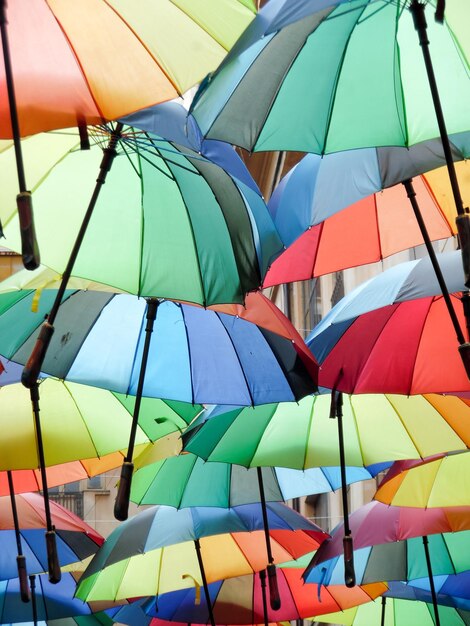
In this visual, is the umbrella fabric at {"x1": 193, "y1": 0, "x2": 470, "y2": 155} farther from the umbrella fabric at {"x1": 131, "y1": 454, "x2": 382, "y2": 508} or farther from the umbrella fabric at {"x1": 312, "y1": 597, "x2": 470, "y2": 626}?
the umbrella fabric at {"x1": 312, "y1": 597, "x2": 470, "y2": 626}

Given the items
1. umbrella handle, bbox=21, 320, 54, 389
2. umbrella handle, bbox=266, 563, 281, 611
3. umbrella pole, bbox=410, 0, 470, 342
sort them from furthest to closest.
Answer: umbrella handle, bbox=266, 563, 281, 611 → umbrella handle, bbox=21, 320, 54, 389 → umbrella pole, bbox=410, 0, 470, 342

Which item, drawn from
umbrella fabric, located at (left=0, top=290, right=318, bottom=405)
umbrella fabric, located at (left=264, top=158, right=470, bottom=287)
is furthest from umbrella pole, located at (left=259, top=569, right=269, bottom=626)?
umbrella fabric, located at (left=264, top=158, right=470, bottom=287)

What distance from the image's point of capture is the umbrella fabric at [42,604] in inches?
388

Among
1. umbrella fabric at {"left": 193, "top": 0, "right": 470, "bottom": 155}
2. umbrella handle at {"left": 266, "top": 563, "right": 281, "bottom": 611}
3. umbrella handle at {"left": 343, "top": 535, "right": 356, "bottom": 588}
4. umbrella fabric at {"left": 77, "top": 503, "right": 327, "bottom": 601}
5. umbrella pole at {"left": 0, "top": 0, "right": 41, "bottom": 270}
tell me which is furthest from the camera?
umbrella fabric at {"left": 77, "top": 503, "right": 327, "bottom": 601}

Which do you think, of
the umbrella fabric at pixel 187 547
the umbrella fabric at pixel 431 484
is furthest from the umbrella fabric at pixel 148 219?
the umbrella fabric at pixel 187 547

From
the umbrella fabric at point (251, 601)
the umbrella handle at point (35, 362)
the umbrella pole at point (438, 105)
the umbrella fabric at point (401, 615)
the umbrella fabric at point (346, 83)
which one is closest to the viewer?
the umbrella pole at point (438, 105)

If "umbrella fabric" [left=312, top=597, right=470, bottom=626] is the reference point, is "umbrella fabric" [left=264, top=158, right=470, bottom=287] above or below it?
above

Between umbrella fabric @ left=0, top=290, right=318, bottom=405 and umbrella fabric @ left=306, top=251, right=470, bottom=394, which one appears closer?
umbrella fabric @ left=306, top=251, right=470, bottom=394

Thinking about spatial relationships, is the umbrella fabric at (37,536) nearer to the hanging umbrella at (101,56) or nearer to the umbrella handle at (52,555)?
the umbrella handle at (52,555)

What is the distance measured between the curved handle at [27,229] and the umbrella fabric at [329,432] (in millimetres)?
3636

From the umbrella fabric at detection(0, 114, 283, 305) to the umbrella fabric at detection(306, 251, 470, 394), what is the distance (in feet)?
2.57

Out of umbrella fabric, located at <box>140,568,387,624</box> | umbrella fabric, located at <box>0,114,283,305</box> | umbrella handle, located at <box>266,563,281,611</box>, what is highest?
umbrella fabric, located at <box>0,114,283,305</box>

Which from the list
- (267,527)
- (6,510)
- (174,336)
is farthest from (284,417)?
(6,510)

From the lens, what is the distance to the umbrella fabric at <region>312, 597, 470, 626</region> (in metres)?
9.98
